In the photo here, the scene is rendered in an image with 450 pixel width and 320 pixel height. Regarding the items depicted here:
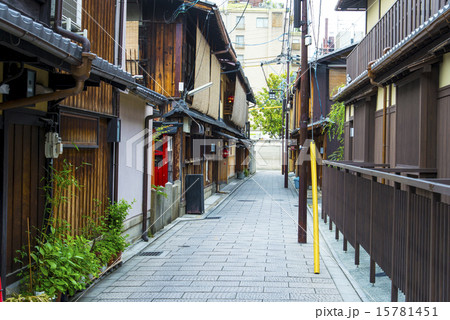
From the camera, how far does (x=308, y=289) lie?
7.71 metres

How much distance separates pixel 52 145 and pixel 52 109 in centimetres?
62

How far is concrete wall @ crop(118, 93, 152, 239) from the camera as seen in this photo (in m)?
10.5

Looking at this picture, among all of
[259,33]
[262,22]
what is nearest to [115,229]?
[259,33]

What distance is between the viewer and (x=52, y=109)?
6793 mm

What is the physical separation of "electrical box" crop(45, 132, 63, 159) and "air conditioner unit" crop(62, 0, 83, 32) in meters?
1.89

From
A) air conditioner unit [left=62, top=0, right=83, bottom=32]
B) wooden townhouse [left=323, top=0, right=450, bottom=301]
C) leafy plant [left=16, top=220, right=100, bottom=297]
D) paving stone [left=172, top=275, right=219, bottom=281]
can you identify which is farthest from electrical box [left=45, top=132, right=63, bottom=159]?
wooden townhouse [left=323, top=0, right=450, bottom=301]

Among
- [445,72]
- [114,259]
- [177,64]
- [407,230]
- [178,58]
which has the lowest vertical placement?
[114,259]

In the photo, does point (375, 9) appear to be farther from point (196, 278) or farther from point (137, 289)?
point (137, 289)

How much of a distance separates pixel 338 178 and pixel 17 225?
27.5ft

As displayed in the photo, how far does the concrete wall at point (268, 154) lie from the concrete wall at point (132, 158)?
45848mm

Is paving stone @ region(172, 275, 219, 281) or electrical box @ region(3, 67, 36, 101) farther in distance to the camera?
paving stone @ region(172, 275, 219, 281)

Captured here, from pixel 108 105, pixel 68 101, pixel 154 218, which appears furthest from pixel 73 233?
pixel 154 218

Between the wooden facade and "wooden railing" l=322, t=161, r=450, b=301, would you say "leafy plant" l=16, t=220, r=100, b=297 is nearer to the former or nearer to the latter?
"wooden railing" l=322, t=161, r=450, b=301

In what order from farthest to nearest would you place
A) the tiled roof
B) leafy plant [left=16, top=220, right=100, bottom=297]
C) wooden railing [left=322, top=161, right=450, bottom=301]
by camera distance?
1. leafy plant [left=16, top=220, right=100, bottom=297]
2. wooden railing [left=322, top=161, right=450, bottom=301]
3. the tiled roof
